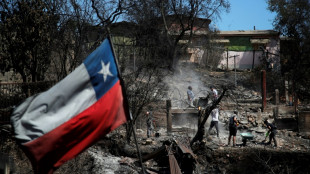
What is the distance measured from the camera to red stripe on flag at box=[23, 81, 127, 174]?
4953 millimetres

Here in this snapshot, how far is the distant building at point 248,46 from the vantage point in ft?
116

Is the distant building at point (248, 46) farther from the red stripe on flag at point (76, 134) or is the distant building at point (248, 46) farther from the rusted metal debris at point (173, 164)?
the red stripe on flag at point (76, 134)

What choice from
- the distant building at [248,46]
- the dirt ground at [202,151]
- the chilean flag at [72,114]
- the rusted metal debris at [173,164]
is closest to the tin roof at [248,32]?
the distant building at [248,46]

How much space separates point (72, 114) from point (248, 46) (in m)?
33.3

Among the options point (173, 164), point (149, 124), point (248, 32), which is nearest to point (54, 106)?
point (173, 164)

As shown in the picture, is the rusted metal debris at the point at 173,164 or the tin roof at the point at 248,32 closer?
the rusted metal debris at the point at 173,164

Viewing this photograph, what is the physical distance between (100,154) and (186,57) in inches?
772

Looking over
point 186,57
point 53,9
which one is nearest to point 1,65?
point 53,9

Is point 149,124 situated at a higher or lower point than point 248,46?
lower

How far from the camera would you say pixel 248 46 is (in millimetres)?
36656

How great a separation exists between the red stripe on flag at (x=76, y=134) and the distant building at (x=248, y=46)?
29.7 m

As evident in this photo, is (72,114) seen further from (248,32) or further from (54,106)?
(248,32)

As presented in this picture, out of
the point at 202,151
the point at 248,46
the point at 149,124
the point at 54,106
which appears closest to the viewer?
the point at 54,106

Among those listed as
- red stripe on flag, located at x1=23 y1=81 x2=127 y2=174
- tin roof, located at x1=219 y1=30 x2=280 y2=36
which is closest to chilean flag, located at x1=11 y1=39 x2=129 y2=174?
red stripe on flag, located at x1=23 y1=81 x2=127 y2=174
